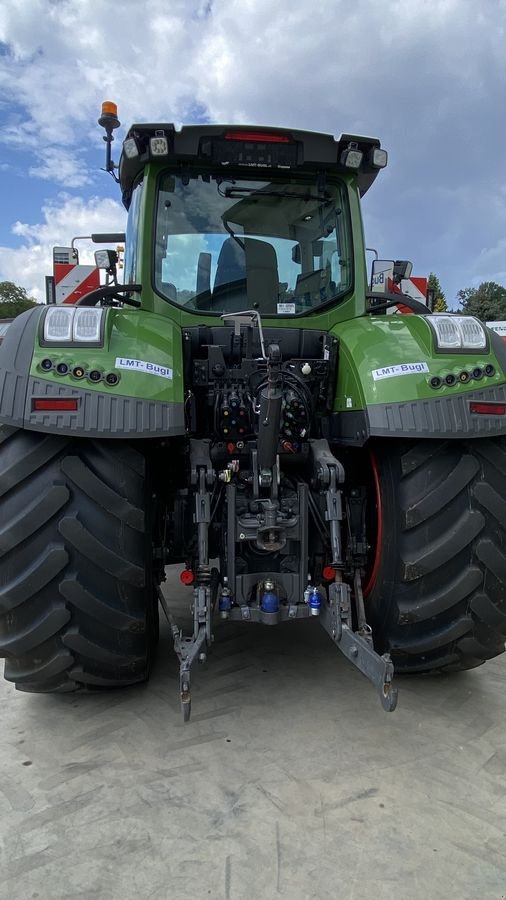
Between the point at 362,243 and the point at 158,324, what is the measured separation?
1.31 m

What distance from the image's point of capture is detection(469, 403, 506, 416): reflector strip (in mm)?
2402

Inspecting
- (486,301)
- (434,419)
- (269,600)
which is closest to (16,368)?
(269,600)

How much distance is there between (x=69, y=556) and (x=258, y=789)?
106 cm

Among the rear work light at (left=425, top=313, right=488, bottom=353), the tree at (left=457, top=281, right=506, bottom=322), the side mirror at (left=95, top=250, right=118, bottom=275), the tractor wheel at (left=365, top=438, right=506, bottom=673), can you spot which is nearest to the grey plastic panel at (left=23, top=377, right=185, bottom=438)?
the tractor wheel at (left=365, top=438, right=506, bottom=673)

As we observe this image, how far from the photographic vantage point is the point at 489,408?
2424 millimetres

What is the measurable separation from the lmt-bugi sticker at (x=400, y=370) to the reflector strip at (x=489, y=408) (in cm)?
23

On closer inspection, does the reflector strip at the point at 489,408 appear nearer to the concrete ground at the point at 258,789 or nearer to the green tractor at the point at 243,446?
the green tractor at the point at 243,446

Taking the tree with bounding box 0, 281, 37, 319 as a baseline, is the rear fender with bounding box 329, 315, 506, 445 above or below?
below

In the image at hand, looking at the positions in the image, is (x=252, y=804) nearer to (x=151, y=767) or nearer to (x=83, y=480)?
(x=151, y=767)

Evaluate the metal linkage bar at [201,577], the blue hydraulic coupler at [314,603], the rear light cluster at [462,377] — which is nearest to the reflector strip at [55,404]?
the metal linkage bar at [201,577]

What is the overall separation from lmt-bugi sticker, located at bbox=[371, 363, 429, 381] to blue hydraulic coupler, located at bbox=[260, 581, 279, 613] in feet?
3.21

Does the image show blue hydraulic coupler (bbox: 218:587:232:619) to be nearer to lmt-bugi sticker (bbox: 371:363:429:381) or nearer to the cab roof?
lmt-bugi sticker (bbox: 371:363:429:381)

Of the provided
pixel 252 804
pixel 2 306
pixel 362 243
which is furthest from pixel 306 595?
pixel 2 306

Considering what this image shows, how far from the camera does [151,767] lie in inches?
88.8
